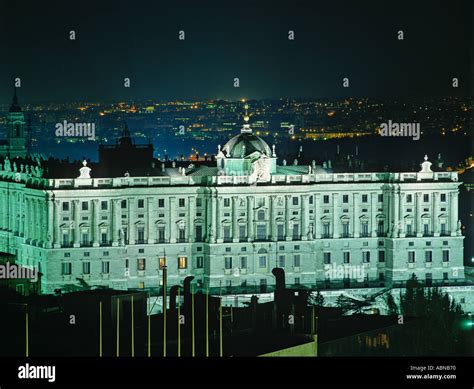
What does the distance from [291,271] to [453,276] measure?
208 inches

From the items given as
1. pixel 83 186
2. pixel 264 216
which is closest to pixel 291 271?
pixel 264 216

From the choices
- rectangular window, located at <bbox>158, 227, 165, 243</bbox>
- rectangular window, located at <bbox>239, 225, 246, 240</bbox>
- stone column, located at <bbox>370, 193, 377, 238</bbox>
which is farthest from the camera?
stone column, located at <bbox>370, 193, 377, 238</bbox>

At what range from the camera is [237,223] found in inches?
3130

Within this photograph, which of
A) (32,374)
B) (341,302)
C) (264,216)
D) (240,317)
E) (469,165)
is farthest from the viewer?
(469,165)

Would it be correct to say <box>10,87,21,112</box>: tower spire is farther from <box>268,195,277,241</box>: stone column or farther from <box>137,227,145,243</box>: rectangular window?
<box>268,195,277,241</box>: stone column

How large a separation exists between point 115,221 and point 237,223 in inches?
167

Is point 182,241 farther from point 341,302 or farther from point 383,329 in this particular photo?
point 383,329

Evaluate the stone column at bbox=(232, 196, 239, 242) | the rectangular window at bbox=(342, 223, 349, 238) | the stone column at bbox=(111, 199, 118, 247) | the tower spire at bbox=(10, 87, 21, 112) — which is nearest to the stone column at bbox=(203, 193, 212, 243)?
the stone column at bbox=(232, 196, 239, 242)

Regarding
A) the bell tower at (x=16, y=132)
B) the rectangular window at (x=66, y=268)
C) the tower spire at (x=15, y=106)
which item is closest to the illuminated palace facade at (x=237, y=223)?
the rectangular window at (x=66, y=268)

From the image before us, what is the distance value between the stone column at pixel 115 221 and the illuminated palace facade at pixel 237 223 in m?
0.03

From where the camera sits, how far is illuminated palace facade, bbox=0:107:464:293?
76625 millimetres

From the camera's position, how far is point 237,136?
79125mm

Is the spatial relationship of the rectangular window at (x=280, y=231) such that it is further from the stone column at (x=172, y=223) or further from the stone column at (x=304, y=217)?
the stone column at (x=172, y=223)

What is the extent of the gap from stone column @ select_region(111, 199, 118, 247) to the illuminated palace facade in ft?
0.10
